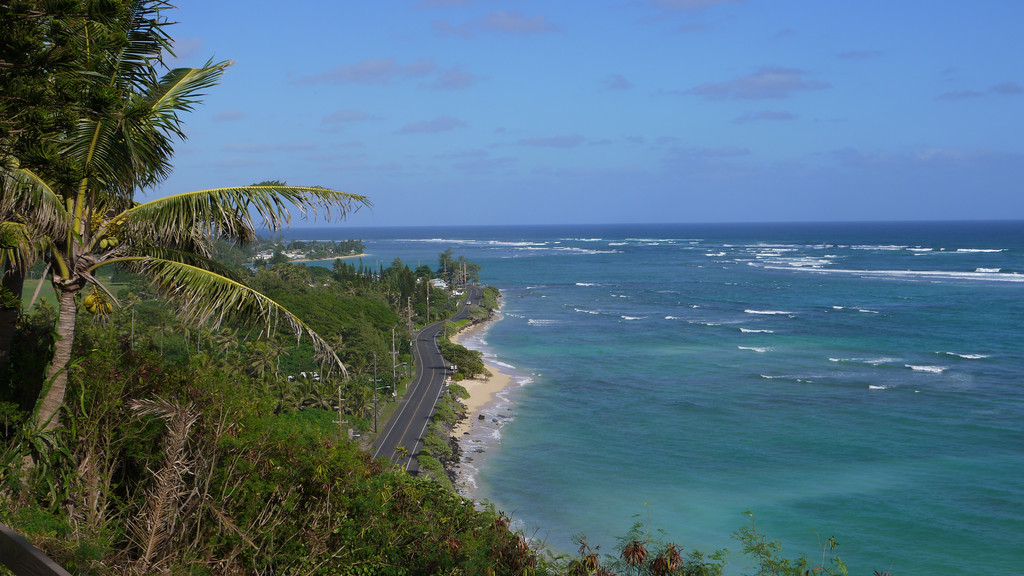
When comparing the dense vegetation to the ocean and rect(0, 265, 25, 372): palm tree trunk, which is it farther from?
the ocean

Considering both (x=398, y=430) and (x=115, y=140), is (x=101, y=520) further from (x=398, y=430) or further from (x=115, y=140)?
(x=398, y=430)

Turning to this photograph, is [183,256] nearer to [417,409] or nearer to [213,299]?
[213,299]

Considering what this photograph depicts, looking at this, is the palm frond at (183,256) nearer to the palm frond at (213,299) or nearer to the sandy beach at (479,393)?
the palm frond at (213,299)

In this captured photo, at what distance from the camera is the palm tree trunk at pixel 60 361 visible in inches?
311

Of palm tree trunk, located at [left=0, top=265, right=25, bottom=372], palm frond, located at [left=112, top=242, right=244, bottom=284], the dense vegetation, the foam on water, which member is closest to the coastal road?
the dense vegetation

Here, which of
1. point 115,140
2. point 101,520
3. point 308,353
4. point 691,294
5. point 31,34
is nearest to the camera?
point 31,34

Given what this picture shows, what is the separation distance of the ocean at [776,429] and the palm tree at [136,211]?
75.2 feet

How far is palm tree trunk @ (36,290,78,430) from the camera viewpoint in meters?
7.90

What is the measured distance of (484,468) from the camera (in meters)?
40.1

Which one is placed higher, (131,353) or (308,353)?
(131,353)

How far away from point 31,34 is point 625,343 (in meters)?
71.3

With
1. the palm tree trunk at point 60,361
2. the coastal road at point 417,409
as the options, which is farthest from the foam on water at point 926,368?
the palm tree trunk at point 60,361

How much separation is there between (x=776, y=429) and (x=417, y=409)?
23.6 metres

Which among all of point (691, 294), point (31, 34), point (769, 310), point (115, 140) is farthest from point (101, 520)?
point (691, 294)
